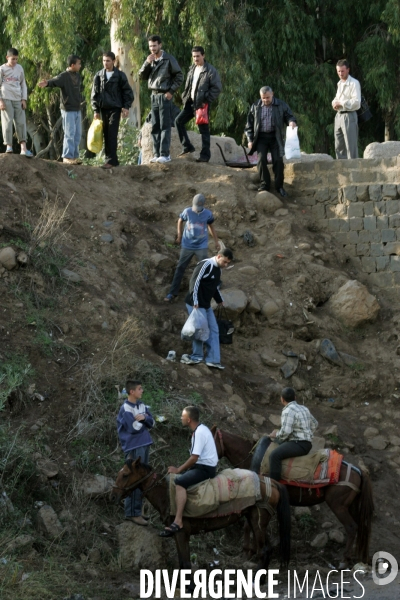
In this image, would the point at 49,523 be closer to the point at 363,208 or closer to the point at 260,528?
the point at 260,528

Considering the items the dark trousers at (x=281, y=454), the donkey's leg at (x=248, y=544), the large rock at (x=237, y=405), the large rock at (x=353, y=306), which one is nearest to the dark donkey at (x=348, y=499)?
the dark trousers at (x=281, y=454)

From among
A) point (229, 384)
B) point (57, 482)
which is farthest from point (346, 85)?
point (57, 482)

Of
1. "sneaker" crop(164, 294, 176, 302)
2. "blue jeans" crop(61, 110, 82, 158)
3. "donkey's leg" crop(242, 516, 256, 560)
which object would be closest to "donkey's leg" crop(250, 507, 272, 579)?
"donkey's leg" crop(242, 516, 256, 560)

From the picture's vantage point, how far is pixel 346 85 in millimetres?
17406

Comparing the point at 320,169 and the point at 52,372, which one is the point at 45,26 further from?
the point at 52,372

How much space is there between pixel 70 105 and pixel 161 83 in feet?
4.82

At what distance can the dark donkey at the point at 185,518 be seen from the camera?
10.7m

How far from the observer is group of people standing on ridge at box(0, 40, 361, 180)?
17.0m

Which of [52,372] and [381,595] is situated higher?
[52,372]

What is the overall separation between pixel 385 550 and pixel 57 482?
12.2ft

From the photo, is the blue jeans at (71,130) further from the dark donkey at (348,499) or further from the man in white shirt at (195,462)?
the man in white shirt at (195,462)

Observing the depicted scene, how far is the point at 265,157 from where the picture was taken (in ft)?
56.4

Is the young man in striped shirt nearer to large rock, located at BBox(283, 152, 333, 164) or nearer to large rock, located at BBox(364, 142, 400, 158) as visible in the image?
large rock, located at BBox(283, 152, 333, 164)

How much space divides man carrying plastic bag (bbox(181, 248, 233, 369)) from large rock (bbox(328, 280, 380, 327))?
2.46m
